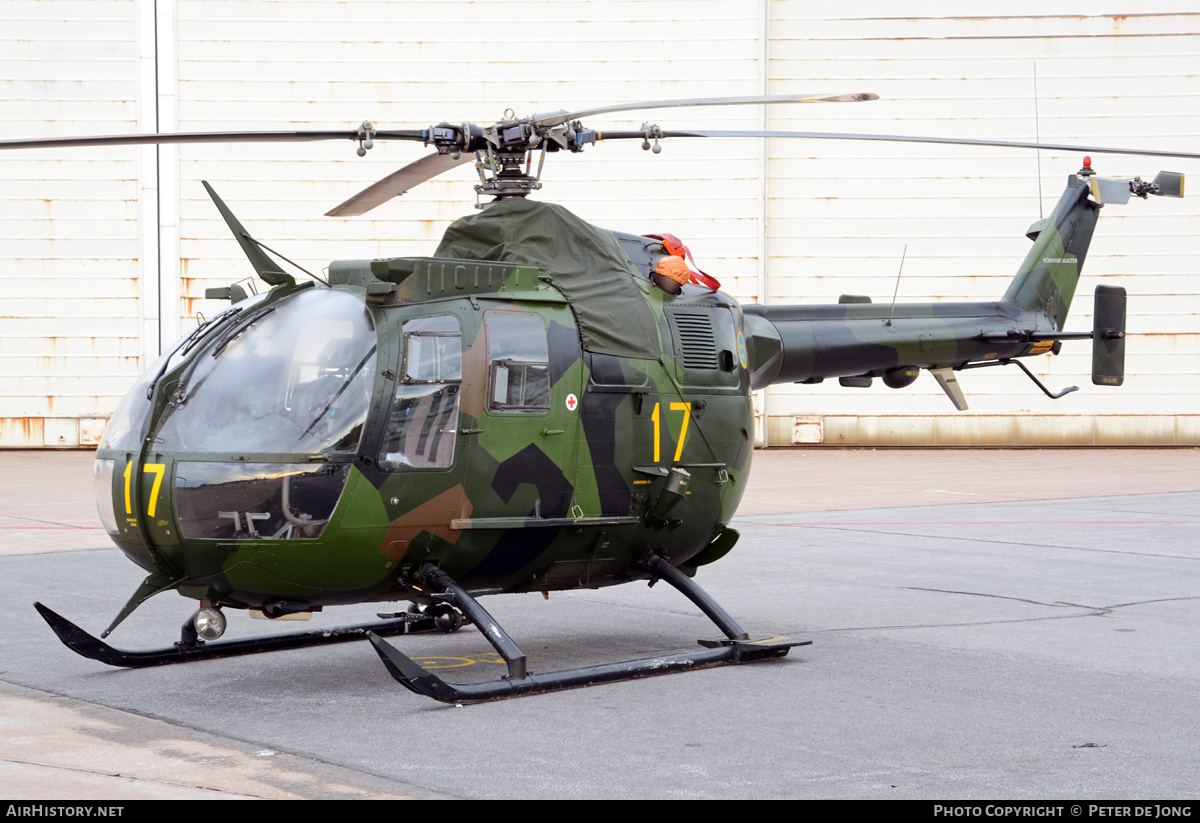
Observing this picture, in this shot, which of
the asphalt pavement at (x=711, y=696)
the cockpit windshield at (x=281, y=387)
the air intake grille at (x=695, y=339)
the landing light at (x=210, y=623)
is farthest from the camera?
the air intake grille at (x=695, y=339)

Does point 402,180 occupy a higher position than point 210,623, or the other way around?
point 402,180

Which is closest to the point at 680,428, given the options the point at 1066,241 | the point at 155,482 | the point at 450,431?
the point at 450,431

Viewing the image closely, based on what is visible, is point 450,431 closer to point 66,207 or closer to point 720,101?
point 720,101

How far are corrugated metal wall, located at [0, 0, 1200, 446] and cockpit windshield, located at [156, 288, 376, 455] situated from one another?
1755cm

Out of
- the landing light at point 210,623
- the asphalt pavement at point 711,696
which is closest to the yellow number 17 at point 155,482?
the landing light at point 210,623

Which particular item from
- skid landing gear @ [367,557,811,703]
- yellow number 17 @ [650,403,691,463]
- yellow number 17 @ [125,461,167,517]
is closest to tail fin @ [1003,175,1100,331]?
yellow number 17 @ [650,403,691,463]

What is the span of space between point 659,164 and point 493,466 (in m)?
18.1

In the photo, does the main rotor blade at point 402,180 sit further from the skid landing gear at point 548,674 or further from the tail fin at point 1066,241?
the tail fin at point 1066,241

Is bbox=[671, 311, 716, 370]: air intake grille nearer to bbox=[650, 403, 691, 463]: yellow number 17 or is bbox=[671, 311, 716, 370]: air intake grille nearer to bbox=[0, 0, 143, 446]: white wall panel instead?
bbox=[650, 403, 691, 463]: yellow number 17

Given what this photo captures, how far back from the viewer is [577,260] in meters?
7.62

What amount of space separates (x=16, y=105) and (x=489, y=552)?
67.7ft

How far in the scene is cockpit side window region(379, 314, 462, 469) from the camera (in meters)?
6.61

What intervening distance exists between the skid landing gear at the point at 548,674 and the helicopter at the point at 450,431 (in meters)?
0.01

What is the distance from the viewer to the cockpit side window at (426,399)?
661cm
